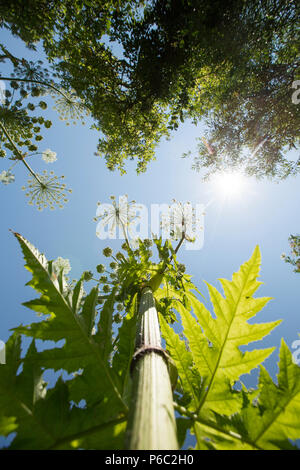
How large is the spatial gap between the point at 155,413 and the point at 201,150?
1282cm

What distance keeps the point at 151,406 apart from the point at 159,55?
8235 mm

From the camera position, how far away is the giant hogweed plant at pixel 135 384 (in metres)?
0.87

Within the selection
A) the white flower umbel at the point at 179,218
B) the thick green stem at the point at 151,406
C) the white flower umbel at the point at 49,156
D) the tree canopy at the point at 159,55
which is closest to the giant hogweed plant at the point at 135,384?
the thick green stem at the point at 151,406

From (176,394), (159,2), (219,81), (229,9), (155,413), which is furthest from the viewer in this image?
(219,81)

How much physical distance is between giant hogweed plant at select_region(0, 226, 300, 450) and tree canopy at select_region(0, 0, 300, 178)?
7.07 m

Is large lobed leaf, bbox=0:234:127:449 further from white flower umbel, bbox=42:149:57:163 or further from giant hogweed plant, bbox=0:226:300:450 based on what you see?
white flower umbel, bbox=42:149:57:163

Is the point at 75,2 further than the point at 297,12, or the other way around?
the point at 297,12

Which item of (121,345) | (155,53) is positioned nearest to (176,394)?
(121,345)

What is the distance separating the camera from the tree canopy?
551 cm

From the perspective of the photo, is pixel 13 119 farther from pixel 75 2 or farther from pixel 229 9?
pixel 229 9

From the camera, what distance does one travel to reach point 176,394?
4.30 feet
